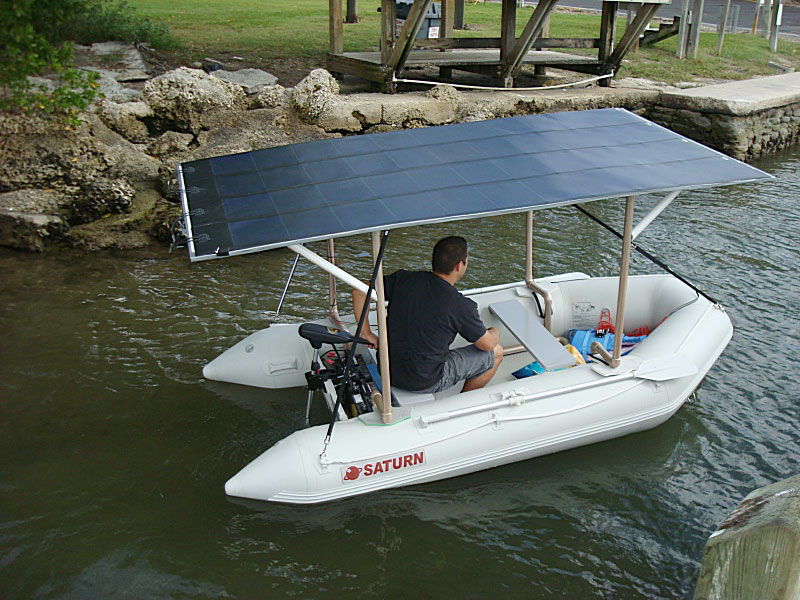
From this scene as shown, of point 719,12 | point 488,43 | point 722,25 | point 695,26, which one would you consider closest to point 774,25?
point 722,25

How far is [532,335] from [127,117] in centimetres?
729

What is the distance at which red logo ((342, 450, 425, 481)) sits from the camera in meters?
4.84

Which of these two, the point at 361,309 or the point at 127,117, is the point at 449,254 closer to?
the point at 361,309

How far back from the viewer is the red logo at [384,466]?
4844 millimetres

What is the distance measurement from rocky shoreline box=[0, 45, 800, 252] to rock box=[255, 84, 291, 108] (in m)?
0.01

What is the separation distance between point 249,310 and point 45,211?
3.47 m

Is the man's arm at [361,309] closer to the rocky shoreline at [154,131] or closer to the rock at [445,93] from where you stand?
the rocky shoreline at [154,131]

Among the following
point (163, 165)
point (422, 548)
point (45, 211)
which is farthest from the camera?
point (163, 165)

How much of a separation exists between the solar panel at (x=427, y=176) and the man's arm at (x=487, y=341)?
3.46ft

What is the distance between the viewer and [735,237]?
9617 millimetres

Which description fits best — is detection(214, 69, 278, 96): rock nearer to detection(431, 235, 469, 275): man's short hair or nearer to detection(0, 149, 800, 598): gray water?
detection(0, 149, 800, 598): gray water

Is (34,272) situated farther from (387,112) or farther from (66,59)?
(387,112)

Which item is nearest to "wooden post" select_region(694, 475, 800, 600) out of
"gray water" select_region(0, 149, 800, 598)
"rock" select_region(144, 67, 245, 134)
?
"gray water" select_region(0, 149, 800, 598)

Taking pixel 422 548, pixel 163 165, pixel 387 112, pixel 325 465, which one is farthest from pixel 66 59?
pixel 422 548
